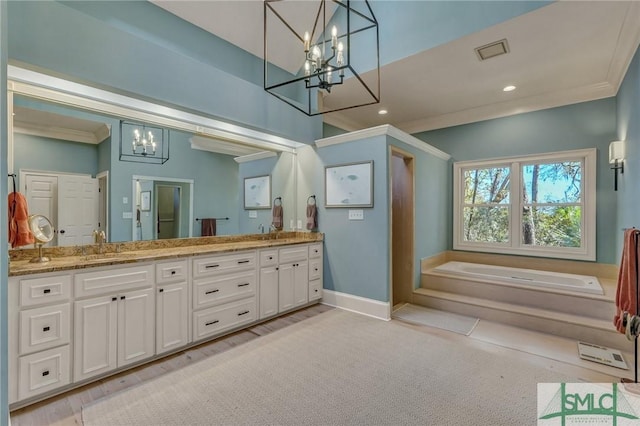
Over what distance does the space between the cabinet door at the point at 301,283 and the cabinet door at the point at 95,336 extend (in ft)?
6.25

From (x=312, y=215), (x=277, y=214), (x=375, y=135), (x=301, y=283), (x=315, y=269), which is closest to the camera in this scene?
(x=375, y=135)

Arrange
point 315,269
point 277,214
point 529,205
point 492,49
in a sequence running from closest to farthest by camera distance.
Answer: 1. point 492,49
2. point 315,269
3. point 277,214
4. point 529,205

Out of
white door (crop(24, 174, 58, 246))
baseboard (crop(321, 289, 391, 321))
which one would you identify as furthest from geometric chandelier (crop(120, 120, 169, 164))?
baseboard (crop(321, 289, 391, 321))

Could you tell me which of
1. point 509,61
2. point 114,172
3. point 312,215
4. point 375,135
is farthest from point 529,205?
point 114,172

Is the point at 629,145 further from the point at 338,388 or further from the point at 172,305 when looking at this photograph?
the point at 172,305

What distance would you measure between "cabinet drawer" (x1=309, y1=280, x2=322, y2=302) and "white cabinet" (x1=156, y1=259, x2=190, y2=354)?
165 centimetres

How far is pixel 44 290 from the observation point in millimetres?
1868

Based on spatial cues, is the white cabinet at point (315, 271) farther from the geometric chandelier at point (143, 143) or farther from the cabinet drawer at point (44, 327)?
the cabinet drawer at point (44, 327)

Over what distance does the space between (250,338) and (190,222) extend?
4.68 ft

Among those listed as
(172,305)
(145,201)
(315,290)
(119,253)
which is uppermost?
(145,201)

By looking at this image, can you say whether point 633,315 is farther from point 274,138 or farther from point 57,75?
point 57,75

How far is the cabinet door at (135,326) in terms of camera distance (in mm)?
2178

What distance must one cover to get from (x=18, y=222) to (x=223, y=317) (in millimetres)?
1735

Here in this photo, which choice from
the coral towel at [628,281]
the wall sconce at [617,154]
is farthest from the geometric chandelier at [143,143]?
the wall sconce at [617,154]
